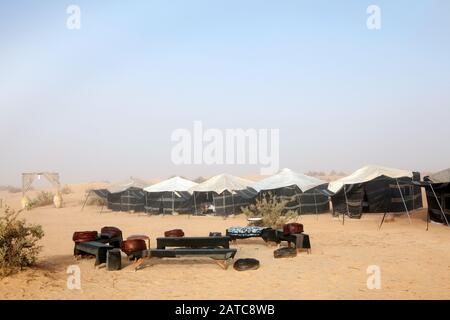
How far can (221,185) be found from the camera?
23406 millimetres

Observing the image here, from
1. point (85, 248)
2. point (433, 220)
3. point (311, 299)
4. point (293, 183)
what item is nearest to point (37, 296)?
point (85, 248)

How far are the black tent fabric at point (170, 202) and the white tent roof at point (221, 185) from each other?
3.83ft

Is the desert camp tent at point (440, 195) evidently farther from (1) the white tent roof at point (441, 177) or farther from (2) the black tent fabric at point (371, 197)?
(2) the black tent fabric at point (371, 197)

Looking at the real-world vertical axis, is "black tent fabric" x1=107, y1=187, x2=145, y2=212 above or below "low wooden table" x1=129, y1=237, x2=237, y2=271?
below

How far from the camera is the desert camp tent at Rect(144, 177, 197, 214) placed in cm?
2466

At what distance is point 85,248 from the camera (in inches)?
380

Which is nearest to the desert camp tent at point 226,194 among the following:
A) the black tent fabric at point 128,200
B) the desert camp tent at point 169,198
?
the desert camp tent at point 169,198

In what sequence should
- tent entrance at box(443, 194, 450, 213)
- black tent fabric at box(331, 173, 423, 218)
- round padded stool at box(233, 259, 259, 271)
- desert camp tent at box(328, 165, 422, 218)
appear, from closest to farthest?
round padded stool at box(233, 259, 259, 271) → tent entrance at box(443, 194, 450, 213) → desert camp tent at box(328, 165, 422, 218) → black tent fabric at box(331, 173, 423, 218)

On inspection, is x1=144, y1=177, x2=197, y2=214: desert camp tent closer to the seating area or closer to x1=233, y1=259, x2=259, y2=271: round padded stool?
the seating area

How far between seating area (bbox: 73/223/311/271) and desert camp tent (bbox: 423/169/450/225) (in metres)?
6.58

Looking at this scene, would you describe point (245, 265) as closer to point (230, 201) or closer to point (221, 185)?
point (230, 201)

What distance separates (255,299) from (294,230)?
4761 mm

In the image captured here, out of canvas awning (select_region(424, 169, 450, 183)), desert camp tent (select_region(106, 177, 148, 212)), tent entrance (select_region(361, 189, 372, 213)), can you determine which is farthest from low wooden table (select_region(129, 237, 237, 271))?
desert camp tent (select_region(106, 177, 148, 212))

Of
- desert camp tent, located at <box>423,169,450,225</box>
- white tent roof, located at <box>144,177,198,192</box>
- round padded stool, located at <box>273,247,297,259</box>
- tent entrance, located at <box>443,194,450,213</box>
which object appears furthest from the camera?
white tent roof, located at <box>144,177,198,192</box>
